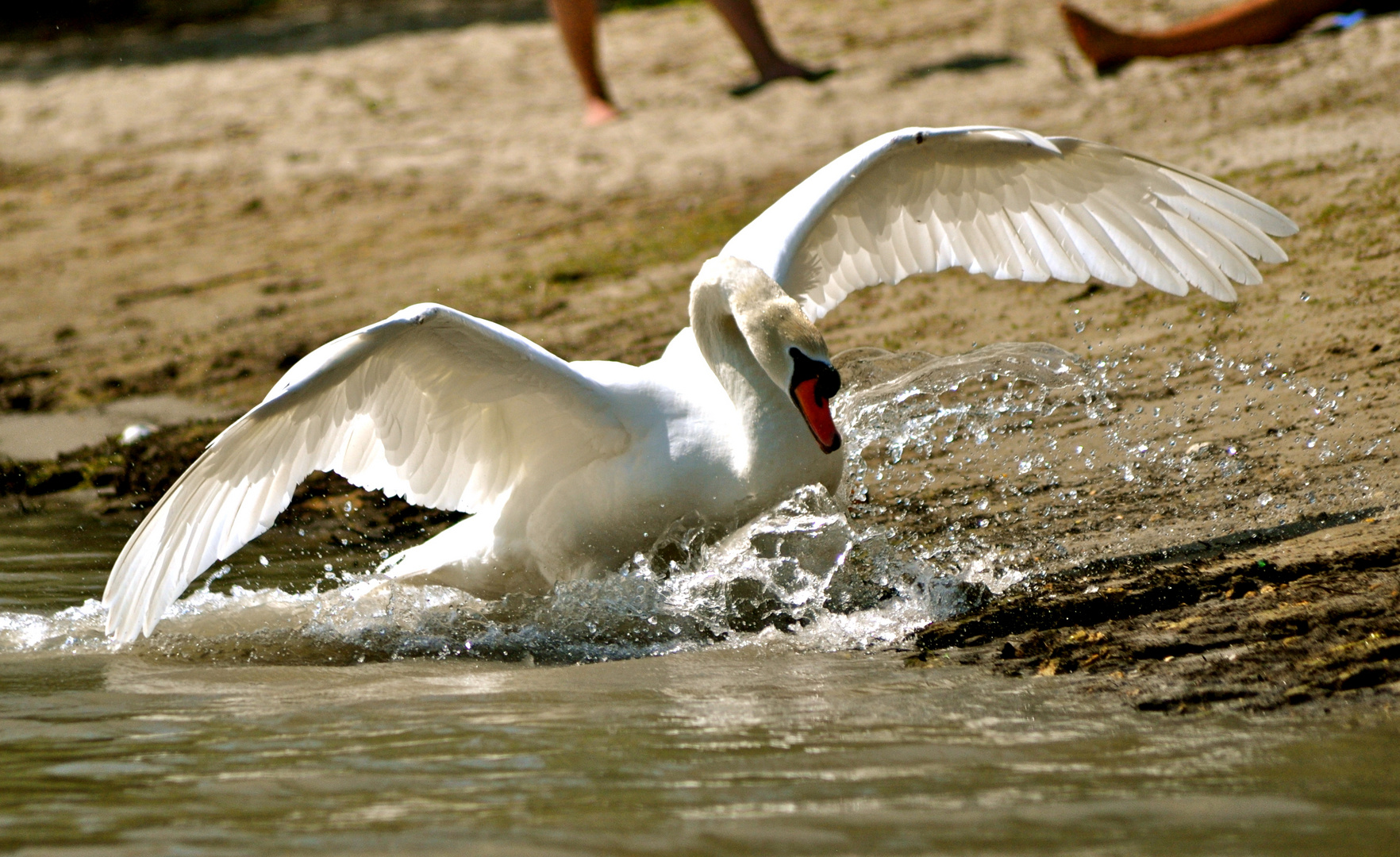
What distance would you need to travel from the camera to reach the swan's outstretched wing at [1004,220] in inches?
200

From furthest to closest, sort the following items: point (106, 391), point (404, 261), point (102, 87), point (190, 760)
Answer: point (102, 87) < point (404, 261) < point (106, 391) < point (190, 760)

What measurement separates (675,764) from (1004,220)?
299 centimetres

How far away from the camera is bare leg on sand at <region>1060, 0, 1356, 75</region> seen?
365 inches

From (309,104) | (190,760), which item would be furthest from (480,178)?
(190,760)

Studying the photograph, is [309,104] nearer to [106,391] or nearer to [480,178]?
[480,178]

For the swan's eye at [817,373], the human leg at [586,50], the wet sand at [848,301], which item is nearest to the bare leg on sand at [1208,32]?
the wet sand at [848,301]

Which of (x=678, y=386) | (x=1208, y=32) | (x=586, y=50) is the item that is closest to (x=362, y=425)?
(x=678, y=386)

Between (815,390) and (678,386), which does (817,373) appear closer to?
(815,390)

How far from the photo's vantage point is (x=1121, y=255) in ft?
17.7

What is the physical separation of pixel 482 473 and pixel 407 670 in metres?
0.87

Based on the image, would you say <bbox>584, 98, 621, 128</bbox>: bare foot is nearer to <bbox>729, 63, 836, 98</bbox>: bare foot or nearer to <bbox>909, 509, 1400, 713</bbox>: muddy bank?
<bbox>729, 63, 836, 98</bbox>: bare foot

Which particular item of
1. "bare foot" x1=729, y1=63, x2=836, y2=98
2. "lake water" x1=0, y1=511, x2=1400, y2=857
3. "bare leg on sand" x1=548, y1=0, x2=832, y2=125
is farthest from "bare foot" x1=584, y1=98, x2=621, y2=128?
"lake water" x1=0, y1=511, x2=1400, y2=857

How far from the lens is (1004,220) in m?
5.52

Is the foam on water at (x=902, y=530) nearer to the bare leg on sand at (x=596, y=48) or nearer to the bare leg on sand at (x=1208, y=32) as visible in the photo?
the bare leg on sand at (x=1208, y=32)
